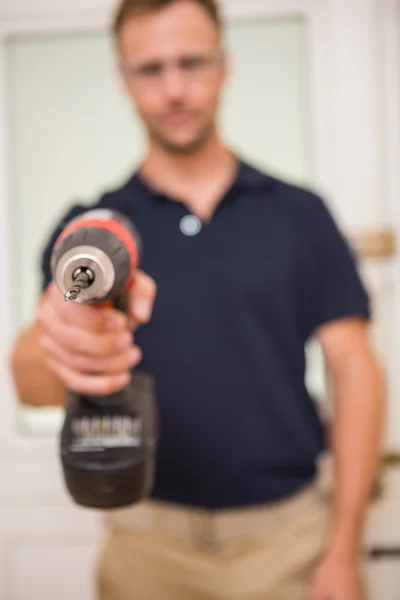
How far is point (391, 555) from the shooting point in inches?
60.9

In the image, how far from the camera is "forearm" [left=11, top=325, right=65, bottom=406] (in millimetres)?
896

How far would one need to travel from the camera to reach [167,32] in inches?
42.9

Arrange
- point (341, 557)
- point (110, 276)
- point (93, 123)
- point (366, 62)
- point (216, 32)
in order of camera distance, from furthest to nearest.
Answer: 1. point (93, 123)
2. point (366, 62)
3. point (216, 32)
4. point (341, 557)
5. point (110, 276)

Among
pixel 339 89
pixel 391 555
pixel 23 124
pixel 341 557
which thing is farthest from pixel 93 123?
pixel 391 555

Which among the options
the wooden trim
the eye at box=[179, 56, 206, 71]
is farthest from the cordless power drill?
the wooden trim

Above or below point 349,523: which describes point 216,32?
above

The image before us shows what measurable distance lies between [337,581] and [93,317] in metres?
0.71

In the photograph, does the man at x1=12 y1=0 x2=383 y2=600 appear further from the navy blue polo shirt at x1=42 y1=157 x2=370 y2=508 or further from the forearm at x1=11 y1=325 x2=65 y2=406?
the forearm at x1=11 y1=325 x2=65 y2=406

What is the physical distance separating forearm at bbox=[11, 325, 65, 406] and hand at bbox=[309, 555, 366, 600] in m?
0.56

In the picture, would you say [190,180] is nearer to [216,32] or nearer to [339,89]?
[216,32]

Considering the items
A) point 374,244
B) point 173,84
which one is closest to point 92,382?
point 173,84

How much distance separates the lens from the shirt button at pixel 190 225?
1.08m

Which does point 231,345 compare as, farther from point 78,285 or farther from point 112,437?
point 78,285

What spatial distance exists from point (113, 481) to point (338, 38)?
51.5 inches
